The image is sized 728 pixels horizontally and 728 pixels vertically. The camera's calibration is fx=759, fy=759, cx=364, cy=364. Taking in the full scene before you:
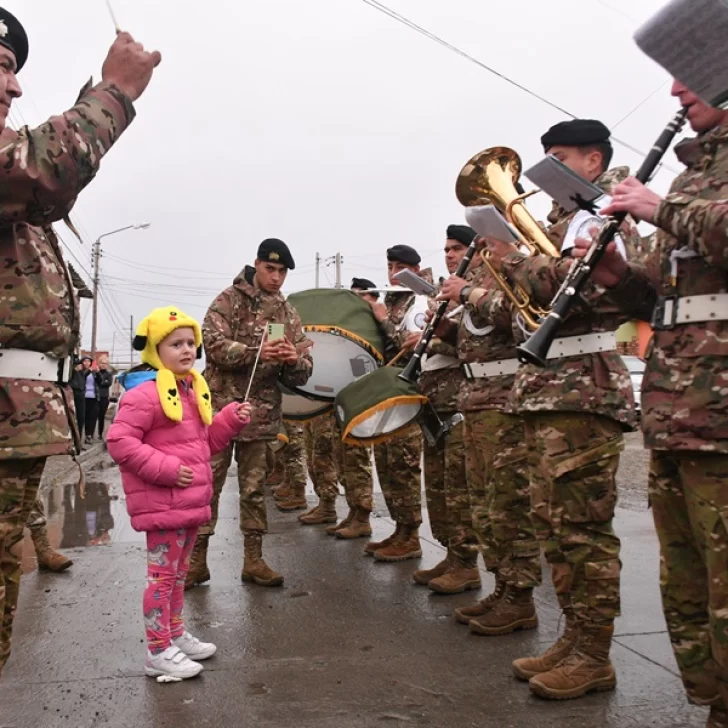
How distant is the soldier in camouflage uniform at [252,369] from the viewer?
5258 millimetres

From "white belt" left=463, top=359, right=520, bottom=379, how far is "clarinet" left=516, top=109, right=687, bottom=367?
1.22m

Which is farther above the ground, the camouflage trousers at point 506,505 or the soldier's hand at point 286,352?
the soldier's hand at point 286,352

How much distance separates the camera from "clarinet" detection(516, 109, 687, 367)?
2.75 metres

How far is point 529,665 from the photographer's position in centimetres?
347

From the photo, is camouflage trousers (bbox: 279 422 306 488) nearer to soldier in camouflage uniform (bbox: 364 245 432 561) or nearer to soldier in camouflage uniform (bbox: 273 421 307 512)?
soldier in camouflage uniform (bbox: 273 421 307 512)

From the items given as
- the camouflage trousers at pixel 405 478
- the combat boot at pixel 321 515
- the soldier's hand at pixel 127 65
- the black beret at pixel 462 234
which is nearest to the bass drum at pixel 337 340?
the camouflage trousers at pixel 405 478

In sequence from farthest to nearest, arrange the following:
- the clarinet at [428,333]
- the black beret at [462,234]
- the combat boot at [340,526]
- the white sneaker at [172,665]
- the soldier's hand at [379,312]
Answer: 1. the combat boot at [340,526]
2. the soldier's hand at [379,312]
3. the black beret at [462,234]
4. the clarinet at [428,333]
5. the white sneaker at [172,665]

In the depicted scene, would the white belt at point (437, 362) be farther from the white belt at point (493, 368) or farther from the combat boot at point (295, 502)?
the combat boot at point (295, 502)

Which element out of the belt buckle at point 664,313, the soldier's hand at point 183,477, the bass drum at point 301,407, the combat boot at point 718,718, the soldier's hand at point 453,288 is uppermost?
the soldier's hand at point 453,288

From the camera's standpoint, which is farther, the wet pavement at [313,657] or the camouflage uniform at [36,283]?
the wet pavement at [313,657]

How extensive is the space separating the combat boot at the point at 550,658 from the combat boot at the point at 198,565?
2.45 metres

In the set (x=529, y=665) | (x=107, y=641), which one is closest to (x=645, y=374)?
(x=529, y=665)

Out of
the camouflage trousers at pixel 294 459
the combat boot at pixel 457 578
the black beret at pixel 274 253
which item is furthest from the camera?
the camouflage trousers at pixel 294 459

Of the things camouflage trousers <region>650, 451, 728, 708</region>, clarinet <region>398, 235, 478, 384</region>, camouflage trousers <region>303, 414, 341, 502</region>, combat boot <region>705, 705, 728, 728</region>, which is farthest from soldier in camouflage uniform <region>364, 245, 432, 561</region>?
combat boot <region>705, 705, 728, 728</region>
